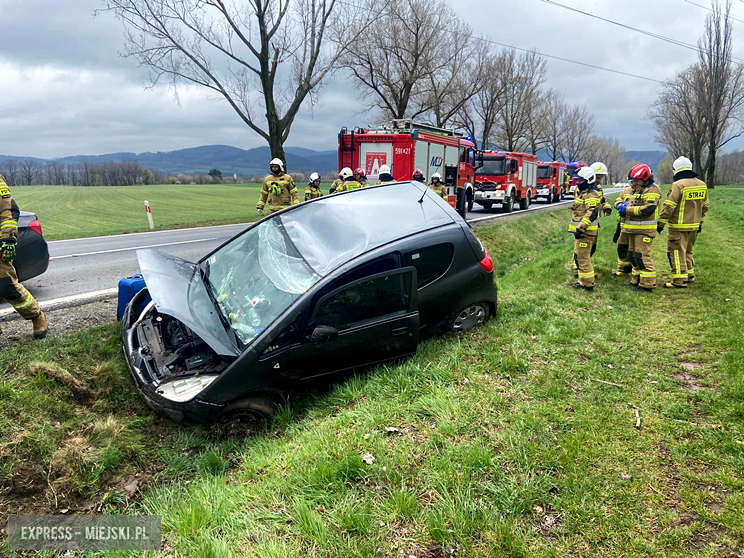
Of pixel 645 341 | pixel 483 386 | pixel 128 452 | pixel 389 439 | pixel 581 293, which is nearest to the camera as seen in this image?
pixel 389 439

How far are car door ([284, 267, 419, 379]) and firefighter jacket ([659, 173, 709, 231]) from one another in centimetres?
513

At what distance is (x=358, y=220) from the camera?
422 cm

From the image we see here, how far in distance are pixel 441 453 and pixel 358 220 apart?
2.21 metres

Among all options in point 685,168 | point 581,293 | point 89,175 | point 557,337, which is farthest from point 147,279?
point 89,175

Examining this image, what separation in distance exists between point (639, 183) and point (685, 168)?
0.79m

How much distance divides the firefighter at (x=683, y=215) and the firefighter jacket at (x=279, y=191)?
7.03 meters

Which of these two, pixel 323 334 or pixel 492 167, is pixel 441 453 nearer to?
pixel 323 334

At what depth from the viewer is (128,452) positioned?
11.0 ft

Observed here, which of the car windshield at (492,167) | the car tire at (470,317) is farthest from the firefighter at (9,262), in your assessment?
the car windshield at (492,167)

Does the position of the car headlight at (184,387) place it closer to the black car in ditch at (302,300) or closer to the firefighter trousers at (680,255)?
the black car in ditch at (302,300)

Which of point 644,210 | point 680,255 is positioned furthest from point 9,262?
point 680,255

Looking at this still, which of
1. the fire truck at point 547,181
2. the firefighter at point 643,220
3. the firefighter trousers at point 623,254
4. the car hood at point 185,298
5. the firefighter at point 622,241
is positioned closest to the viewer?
the car hood at point 185,298

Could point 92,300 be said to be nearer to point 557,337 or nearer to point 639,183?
point 557,337

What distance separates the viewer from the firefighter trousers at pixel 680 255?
6754 millimetres
